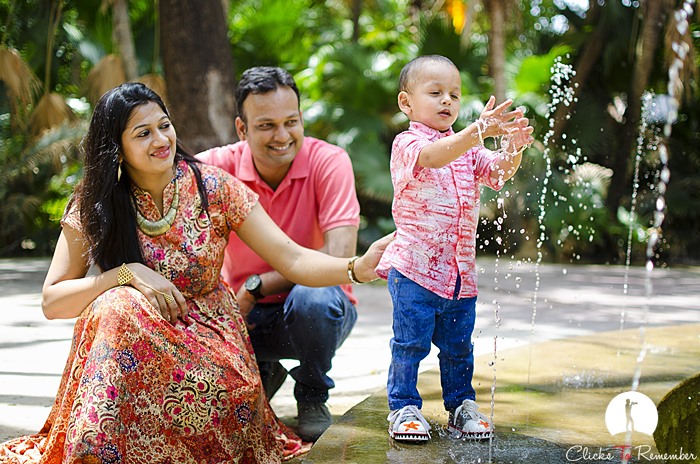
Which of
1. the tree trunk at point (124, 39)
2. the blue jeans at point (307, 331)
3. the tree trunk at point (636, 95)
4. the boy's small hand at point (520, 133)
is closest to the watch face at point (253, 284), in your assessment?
the blue jeans at point (307, 331)

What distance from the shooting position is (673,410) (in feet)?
9.73

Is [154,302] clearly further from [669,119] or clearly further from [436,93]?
[669,119]

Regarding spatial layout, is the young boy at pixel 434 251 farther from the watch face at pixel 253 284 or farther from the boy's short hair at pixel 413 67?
the watch face at pixel 253 284

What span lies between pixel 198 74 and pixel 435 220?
14.2 ft

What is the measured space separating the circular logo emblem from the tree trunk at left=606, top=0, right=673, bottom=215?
9.39 meters

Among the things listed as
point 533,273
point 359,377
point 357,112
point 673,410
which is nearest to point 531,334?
point 359,377

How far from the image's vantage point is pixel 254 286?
10.1 ft

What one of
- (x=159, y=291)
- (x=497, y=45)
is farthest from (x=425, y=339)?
(x=497, y=45)

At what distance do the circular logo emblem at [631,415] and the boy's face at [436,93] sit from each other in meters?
1.08

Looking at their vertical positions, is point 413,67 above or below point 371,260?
above

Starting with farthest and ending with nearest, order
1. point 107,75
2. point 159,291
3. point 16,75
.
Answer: point 107,75 < point 16,75 < point 159,291

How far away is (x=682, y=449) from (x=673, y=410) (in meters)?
0.14

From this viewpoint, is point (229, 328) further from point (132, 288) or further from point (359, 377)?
point (359, 377)

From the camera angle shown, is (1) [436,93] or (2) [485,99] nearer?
(1) [436,93]
